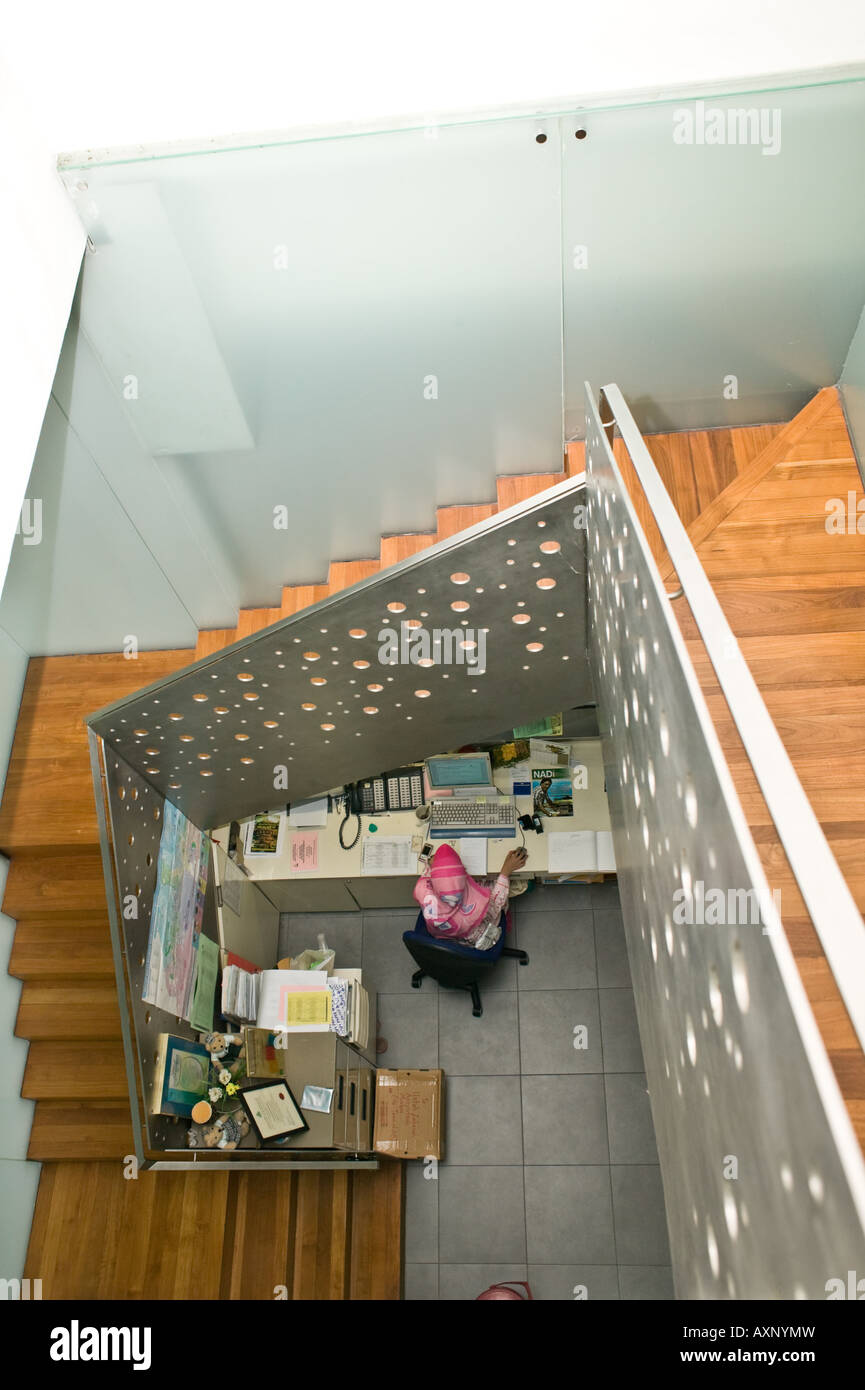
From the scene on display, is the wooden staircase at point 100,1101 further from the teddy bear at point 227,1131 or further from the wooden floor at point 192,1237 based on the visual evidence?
the teddy bear at point 227,1131

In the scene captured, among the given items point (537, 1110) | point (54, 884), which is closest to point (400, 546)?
point (54, 884)

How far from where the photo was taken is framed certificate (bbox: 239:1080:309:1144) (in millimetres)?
3643

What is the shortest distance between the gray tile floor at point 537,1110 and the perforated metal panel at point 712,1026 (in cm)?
285

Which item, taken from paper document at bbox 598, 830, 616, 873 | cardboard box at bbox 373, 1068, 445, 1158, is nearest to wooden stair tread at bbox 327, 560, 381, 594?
paper document at bbox 598, 830, 616, 873

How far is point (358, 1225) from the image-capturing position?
4504mm

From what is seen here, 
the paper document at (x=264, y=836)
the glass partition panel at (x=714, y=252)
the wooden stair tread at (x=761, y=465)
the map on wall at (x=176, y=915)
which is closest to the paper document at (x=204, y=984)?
the map on wall at (x=176, y=915)

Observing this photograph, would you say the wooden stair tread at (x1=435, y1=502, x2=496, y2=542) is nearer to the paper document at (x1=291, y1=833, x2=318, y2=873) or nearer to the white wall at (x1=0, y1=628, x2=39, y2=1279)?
the paper document at (x1=291, y1=833, x2=318, y2=873)

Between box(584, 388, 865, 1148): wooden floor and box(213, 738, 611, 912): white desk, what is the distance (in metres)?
1.70

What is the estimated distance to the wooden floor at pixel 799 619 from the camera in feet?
4.68

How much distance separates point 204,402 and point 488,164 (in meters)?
1.48
